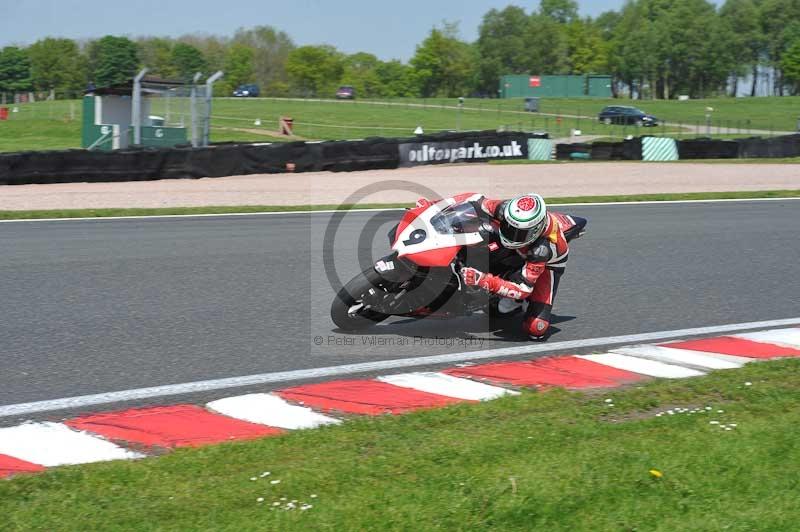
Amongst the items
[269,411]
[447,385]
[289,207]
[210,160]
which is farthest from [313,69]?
[269,411]

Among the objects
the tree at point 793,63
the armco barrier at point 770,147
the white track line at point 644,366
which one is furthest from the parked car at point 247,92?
the white track line at point 644,366

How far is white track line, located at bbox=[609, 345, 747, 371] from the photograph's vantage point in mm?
7117

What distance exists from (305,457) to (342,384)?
1640 millimetres

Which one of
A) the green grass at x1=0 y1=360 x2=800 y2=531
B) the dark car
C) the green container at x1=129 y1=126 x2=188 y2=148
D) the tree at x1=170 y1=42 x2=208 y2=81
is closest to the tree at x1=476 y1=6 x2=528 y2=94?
the tree at x1=170 y1=42 x2=208 y2=81

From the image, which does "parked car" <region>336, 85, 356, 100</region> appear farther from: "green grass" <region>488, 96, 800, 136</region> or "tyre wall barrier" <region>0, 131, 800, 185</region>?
"tyre wall barrier" <region>0, 131, 800, 185</region>

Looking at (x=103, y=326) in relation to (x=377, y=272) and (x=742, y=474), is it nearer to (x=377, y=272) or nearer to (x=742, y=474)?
(x=377, y=272)

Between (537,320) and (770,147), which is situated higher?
(770,147)

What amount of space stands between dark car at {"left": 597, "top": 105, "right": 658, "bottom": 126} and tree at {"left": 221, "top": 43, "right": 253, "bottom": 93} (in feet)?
241

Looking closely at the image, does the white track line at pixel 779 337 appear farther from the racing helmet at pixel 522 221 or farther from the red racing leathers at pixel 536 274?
the racing helmet at pixel 522 221

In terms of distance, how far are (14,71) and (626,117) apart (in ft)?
284

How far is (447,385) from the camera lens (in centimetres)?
648

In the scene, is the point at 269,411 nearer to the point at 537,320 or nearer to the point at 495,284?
the point at 495,284

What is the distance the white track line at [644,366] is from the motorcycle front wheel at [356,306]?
1708 mm

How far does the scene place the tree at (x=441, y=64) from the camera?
125 metres
